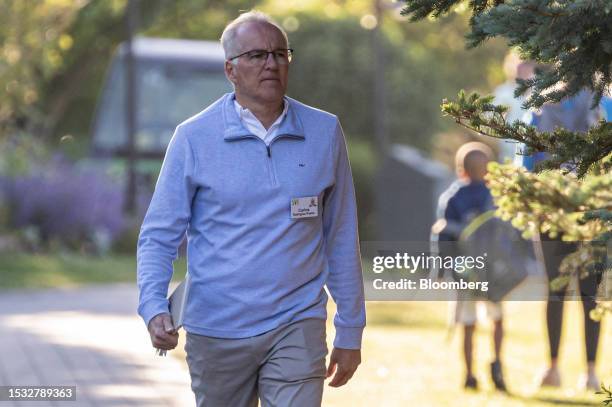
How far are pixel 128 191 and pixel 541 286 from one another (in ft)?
49.9

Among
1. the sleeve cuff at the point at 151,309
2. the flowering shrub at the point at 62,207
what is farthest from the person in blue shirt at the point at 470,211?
the flowering shrub at the point at 62,207

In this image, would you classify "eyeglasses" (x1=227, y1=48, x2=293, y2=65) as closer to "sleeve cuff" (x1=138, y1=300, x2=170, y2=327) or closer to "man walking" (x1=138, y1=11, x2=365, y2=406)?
"man walking" (x1=138, y1=11, x2=365, y2=406)

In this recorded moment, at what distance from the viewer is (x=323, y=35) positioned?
34.4 m

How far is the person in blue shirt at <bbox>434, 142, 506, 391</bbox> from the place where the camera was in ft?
27.1

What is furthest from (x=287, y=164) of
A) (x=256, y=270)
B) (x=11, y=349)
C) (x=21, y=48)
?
(x=21, y=48)

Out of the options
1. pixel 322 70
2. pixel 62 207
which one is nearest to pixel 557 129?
pixel 62 207

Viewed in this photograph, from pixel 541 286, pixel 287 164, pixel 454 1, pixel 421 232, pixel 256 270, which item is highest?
pixel 454 1

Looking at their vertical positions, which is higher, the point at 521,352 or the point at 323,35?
the point at 323,35

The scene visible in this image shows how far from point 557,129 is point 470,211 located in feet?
12.2

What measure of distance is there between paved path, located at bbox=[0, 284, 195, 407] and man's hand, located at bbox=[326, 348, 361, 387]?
9.95 ft

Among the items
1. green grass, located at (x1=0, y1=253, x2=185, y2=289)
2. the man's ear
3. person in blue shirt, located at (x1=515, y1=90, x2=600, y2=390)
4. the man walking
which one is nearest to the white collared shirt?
the man walking

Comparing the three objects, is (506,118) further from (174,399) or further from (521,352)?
(521,352)

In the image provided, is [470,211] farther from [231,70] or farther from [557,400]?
[231,70]

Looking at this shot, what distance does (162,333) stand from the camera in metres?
4.41
